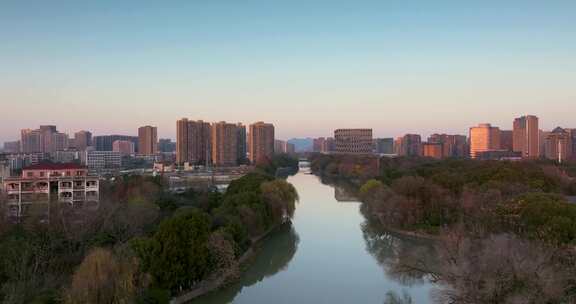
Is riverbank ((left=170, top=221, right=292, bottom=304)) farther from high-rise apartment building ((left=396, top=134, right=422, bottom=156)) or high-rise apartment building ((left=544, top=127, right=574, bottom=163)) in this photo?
high-rise apartment building ((left=396, top=134, right=422, bottom=156))

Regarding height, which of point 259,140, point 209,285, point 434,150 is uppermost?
point 259,140

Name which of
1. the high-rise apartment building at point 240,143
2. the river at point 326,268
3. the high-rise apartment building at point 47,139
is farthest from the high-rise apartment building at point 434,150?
the river at point 326,268

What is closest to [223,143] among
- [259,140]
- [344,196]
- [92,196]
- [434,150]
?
[259,140]

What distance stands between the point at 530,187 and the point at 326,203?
9.66 meters

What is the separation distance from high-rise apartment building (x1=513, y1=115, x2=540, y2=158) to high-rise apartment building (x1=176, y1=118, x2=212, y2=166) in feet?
119

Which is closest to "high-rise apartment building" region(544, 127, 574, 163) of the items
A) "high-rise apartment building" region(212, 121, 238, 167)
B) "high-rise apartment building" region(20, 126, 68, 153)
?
"high-rise apartment building" region(212, 121, 238, 167)

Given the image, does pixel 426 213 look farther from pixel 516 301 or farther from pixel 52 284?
pixel 52 284

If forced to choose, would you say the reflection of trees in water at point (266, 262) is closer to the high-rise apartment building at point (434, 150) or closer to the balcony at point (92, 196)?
the balcony at point (92, 196)

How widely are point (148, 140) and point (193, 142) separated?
25649mm

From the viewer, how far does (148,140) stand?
76.7 m

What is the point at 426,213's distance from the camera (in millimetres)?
16031

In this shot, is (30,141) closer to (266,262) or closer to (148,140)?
(148,140)

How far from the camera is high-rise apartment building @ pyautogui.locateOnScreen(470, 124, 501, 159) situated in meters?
66.7

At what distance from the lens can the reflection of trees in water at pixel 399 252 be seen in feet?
34.1
